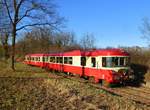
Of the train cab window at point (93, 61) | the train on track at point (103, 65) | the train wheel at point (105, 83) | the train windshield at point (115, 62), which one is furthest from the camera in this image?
the train cab window at point (93, 61)

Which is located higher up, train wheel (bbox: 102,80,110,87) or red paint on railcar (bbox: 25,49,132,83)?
red paint on railcar (bbox: 25,49,132,83)

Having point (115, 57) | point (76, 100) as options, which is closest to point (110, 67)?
point (115, 57)

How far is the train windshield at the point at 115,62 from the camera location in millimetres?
23406

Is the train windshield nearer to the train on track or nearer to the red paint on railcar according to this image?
the train on track

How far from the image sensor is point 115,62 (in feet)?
77.1

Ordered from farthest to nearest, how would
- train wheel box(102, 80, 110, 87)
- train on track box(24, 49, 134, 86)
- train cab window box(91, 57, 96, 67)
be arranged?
train cab window box(91, 57, 96, 67), train wheel box(102, 80, 110, 87), train on track box(24, 49, 134, 86)

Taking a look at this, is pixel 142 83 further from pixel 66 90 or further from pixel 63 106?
pixel 63 106

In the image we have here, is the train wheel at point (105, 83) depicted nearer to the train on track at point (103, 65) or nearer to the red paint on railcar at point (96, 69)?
the train on track at point (103, 65)

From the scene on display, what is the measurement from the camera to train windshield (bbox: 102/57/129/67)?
23406 mm

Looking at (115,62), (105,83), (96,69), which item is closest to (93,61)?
(96,69)

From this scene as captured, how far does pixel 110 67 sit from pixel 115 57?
0.82 m

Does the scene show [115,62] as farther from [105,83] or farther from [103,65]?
[105,83]

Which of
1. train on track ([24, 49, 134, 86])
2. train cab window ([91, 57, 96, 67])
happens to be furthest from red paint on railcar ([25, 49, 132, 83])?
train cab window ([91, 57, 96, 67])

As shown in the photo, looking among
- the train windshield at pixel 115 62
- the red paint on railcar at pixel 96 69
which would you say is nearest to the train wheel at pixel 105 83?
the red paint on railcar at pixel 96 69
